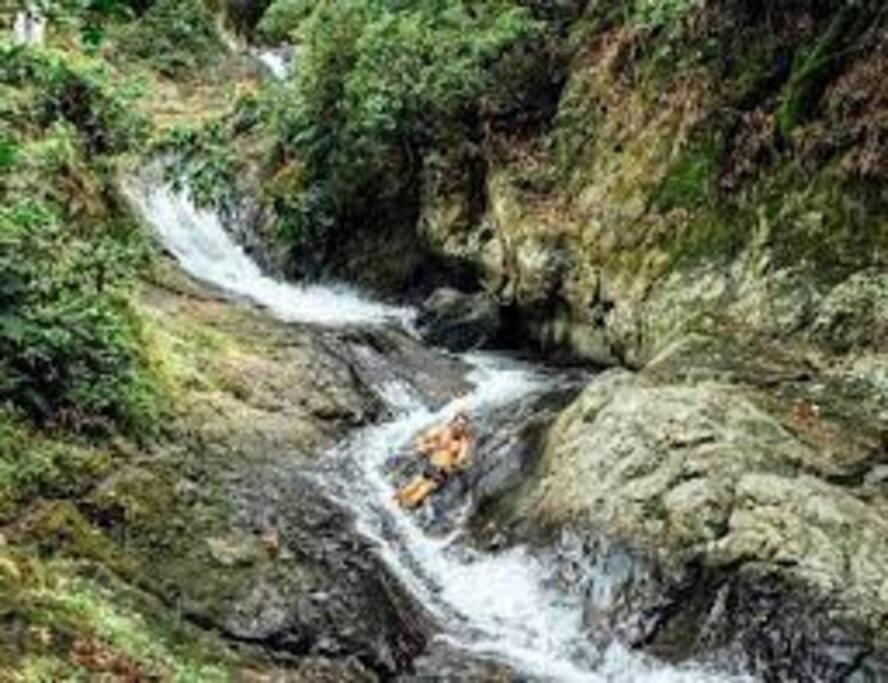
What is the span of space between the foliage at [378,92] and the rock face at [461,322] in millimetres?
2156

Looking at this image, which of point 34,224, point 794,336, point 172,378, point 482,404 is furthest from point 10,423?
point 794,336

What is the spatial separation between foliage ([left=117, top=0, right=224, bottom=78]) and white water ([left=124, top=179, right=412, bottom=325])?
9.45m

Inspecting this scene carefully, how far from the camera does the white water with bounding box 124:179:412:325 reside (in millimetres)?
17406

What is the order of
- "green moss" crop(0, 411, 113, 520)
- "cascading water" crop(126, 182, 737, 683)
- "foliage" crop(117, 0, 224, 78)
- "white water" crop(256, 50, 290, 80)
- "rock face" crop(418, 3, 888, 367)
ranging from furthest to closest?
1. "white water" crop(256, 50, 290, 80)
2. "foliage" crop(117, 0, 224, 78)
3. "rock face" crop(418, 3, 888, 367)
4. "cascading water" crop(126, 182, 737, 683)
5. "green moss" crop(0, 411, 113, 520)

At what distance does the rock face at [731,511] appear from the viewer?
7.98 metres

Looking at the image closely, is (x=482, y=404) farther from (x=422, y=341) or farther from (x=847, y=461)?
(x=847, y=461)

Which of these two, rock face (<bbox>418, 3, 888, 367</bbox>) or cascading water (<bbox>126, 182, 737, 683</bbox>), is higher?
rock face (<bbox>418, 3, 888, 367</bbox>)

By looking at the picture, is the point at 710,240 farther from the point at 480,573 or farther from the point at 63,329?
the point at 63,329

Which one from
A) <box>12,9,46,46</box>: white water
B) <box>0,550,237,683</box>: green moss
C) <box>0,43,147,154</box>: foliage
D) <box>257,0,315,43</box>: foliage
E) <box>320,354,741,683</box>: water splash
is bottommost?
<box>320,354,741,683</box>: water splash

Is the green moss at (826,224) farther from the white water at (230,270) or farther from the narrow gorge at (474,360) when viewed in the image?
the white water at (230,270)

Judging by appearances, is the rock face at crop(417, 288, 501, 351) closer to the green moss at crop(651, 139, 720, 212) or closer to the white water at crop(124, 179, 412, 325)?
the white water at crop(124, 179, 412, 325)

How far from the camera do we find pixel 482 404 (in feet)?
43.2

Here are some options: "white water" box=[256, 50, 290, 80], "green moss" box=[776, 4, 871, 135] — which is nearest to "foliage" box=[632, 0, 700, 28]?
"green moss" box=[776, 4, 871, 135]

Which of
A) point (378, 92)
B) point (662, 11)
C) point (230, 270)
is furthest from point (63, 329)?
point (230, 270)
